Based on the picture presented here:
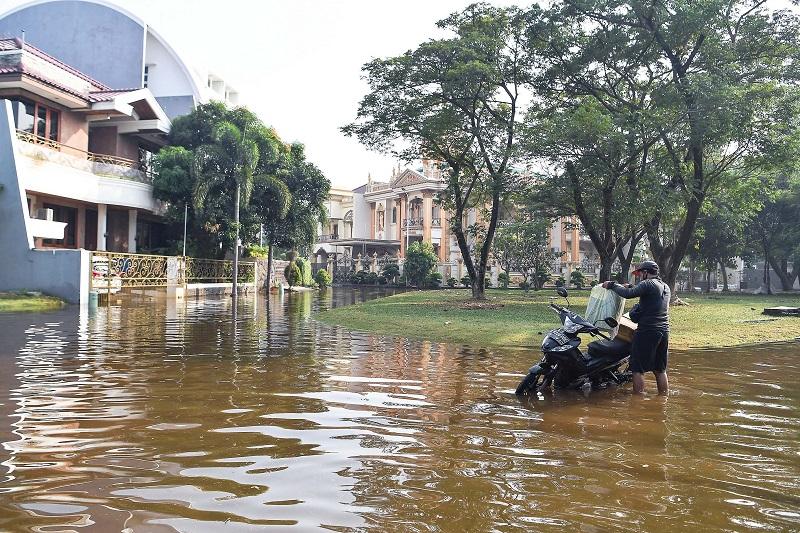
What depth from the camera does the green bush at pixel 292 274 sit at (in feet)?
149

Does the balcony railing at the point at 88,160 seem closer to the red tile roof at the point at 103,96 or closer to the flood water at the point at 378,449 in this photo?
the red tile roof at the point at 103,96

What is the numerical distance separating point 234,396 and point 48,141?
2376 centimetres

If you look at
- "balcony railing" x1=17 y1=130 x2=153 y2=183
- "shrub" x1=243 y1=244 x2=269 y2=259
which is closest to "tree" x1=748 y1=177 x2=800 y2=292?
"shrub" x1=243 y1=244 x2=269 y2=259

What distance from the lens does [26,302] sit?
19.4 meters

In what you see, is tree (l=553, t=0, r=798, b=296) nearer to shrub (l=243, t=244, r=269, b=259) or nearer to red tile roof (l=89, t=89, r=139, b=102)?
red tile roof (l=89, t=89, r=139, b=102)

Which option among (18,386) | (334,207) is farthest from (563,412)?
(334,207)

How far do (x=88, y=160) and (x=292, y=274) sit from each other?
18976 mm

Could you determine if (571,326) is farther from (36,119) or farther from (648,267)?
(36,119)

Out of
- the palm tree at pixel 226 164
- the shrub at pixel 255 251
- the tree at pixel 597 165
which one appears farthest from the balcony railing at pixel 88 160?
the tree at pixel 597 165

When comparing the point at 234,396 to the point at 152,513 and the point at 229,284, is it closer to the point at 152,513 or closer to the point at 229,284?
the point at 152,513

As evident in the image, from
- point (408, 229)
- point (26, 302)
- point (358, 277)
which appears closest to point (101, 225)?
point (26, 302)

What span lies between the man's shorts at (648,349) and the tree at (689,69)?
12.8 m

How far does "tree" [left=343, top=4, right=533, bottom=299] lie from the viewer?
22328mm

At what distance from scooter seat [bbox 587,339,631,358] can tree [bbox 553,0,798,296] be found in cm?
1275
